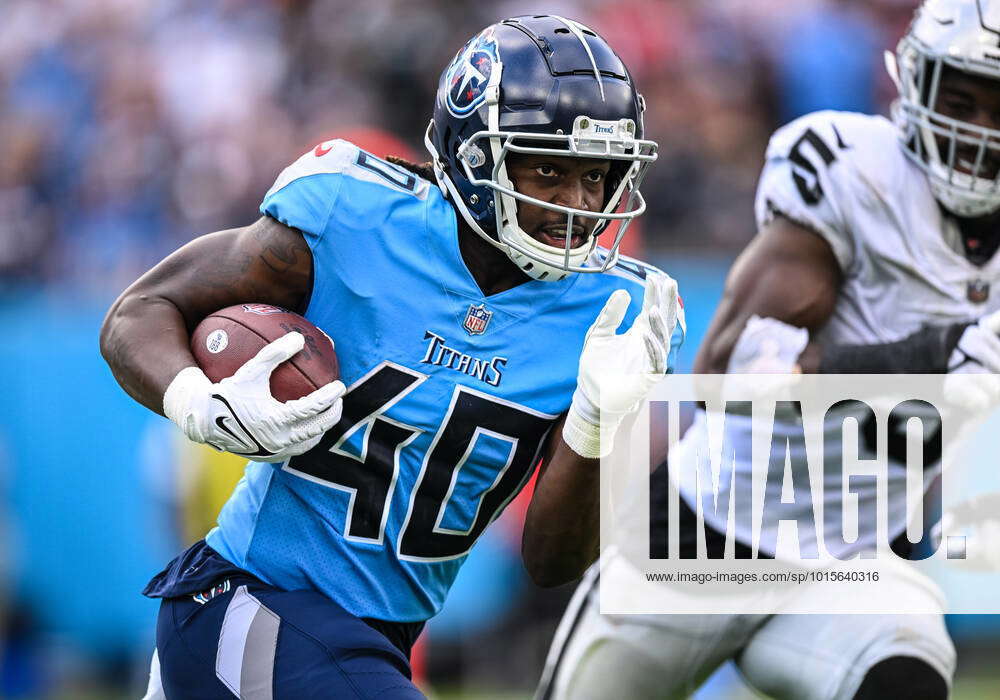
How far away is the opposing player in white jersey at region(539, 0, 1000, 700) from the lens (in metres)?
3.72

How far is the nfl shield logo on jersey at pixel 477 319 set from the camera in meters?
3.03

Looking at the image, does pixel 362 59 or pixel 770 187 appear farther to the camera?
pixel 362 59

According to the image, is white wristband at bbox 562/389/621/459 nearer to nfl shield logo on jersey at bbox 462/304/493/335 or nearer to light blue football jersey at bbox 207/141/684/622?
light blue football jersey at bbox 207/141/684/622

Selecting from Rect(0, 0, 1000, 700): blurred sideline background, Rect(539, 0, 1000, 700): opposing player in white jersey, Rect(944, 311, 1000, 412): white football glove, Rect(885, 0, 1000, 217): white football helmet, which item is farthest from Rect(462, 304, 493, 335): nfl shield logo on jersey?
Rect(0, 0, 1000, 700): blurred sideline background

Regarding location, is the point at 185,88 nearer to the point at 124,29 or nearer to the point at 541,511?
the point at 124,29

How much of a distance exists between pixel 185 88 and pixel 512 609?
374 cm

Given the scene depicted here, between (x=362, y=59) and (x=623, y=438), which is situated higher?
(x=623, y=438)

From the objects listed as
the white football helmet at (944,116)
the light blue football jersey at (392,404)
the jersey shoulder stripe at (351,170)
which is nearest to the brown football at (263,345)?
the light blue football jersey at (392,404)

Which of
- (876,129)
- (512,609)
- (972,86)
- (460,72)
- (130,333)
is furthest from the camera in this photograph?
(512,609)

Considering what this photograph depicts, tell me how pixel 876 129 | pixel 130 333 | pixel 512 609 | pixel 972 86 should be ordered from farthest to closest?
pixel 512 609
pixel 876 129
pixel 972 86
pixel 130 333

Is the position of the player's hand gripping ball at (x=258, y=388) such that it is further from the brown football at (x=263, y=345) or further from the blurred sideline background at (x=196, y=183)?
the blurred sideline background at (x=196, y=183)

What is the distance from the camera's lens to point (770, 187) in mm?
3945

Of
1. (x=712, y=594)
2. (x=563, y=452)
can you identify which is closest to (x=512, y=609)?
(x=712, y=594)

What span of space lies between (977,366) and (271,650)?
6.20ft
